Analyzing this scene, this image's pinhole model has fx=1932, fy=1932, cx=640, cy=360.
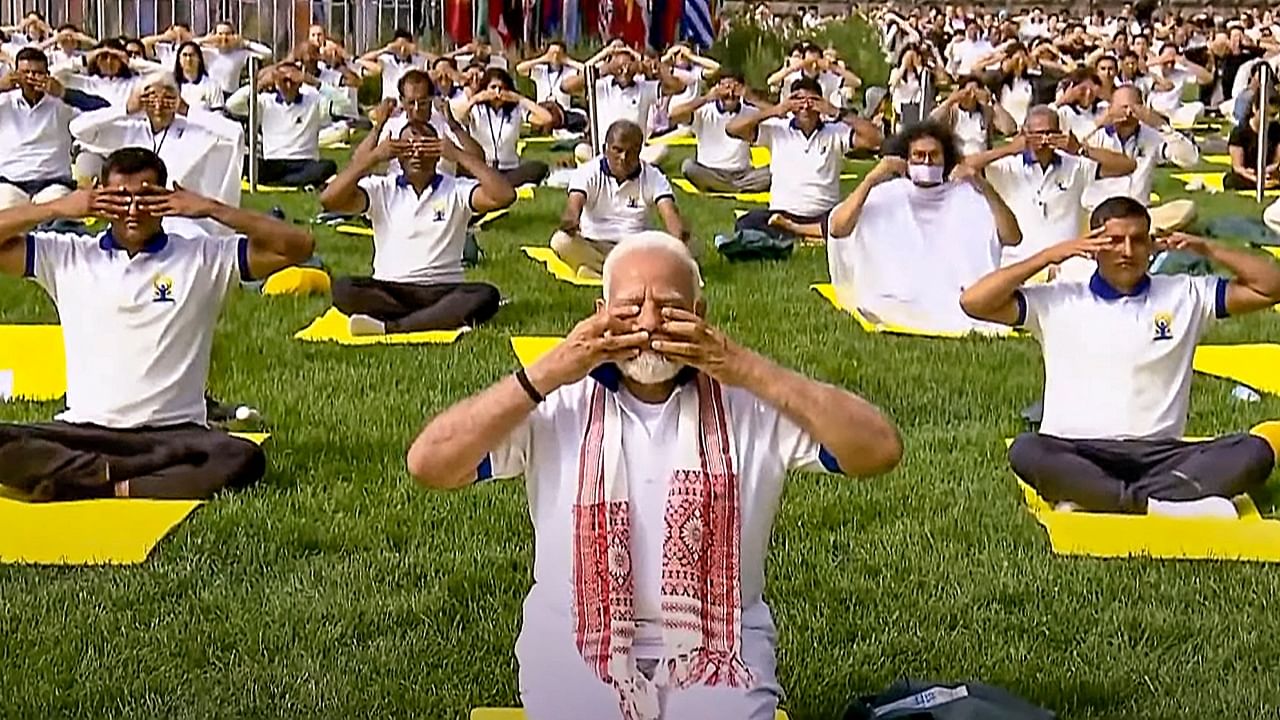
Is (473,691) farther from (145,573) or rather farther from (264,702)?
(145,573)

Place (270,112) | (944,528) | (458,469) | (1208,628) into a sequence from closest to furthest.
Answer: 1. (458,469)
2. (1208,628)
3. (944,528)
4. (270,112)

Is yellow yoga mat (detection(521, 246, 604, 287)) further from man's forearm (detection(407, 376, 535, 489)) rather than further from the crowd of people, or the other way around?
man's forearm (detection(407, 376, 535, 489))

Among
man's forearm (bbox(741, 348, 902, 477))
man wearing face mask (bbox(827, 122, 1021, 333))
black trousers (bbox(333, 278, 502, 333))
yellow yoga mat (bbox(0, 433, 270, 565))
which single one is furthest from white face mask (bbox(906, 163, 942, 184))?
man's forearm (bbox(741, 348, 902, 477))

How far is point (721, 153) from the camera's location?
14273 mm

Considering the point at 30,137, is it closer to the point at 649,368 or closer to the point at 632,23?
the point at 632,23

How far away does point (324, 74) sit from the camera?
1792 cm

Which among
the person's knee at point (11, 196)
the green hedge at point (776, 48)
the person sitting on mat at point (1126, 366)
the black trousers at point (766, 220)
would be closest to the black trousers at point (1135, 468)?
the person sitting on mat at point (1126, 366)

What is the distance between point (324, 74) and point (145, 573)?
1319 cm

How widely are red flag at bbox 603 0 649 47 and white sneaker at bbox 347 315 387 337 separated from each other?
34.1ft

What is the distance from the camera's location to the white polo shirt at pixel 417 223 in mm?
8852

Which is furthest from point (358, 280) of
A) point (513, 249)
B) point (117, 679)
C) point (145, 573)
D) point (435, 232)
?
point (117, 679)

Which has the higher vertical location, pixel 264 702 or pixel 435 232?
pixel 435 232

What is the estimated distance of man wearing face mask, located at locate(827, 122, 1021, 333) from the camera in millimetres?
8906

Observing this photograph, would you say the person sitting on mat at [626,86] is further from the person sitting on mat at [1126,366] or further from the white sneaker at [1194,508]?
the white sneaker at [1194,508]
